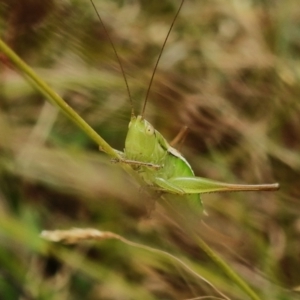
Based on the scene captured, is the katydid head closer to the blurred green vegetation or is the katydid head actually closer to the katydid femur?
the katydid femur

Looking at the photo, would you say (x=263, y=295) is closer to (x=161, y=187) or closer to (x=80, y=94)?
(x=161, y=187)


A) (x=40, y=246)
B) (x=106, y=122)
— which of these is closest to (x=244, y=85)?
(x=106, y=122)

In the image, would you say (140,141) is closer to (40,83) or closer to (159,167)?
(159,167)

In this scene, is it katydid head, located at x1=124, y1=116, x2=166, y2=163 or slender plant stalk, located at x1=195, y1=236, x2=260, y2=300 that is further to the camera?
katydid head, located at x1=124, y1=116, x2=166, y2=163

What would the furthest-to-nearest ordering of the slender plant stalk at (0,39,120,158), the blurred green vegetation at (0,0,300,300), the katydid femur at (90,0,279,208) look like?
the blurred green vegetation at (0,0,300,300)
the katydid femur at (90,0,279,208)
the slender plant stalk at (0,39,120,158)

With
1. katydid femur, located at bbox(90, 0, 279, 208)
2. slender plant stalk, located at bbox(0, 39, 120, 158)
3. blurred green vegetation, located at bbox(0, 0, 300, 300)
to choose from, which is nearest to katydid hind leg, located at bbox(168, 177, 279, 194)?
katydid femur, located at bbox(90, 0, 279, 208)

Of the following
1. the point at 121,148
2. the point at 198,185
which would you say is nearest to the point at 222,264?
the point at 198,185
